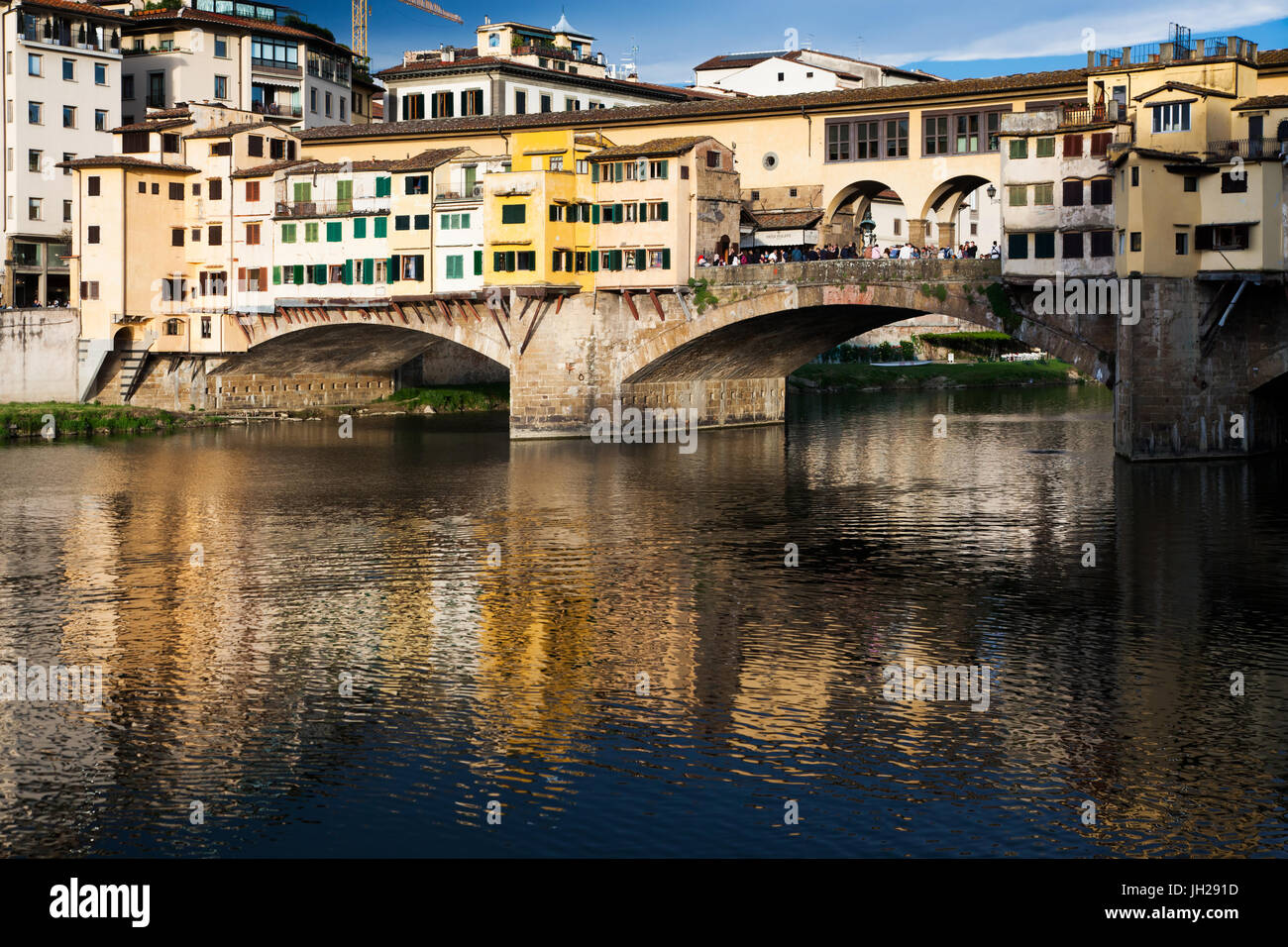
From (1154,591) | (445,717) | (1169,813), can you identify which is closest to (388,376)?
(1154,591)

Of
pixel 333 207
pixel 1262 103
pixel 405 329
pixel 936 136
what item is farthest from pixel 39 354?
pixel 1262 103

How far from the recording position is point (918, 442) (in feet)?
246

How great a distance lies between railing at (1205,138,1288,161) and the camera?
187 ft

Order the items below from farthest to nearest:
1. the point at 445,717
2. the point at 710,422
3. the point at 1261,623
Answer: the point at 710,422
the point at 1261,623
the point at 445,717

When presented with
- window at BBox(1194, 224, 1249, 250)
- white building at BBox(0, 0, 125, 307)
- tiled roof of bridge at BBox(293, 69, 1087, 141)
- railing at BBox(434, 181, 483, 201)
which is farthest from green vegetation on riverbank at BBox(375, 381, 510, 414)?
window at BBox(1194, 224, 1249, 250)

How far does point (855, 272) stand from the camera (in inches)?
2687

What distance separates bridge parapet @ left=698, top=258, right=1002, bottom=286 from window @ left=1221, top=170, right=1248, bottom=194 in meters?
9.31

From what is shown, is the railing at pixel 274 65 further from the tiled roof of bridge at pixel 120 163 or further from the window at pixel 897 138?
the window at pixel 897 138

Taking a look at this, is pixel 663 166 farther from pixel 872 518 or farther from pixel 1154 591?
pixel 1154 591

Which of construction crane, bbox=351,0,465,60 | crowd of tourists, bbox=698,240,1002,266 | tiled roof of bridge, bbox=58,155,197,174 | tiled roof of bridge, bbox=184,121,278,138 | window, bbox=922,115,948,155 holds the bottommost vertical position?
crowd of tourists, bbox=698,240,1002,266

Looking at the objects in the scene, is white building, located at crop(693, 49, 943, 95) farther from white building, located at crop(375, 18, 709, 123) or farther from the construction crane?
the construction crane

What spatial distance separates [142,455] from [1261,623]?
163 ft

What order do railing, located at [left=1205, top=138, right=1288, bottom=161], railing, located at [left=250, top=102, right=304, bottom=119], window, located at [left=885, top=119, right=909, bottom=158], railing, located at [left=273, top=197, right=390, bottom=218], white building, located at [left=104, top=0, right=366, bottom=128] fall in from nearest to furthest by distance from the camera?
railing, located at [left=1205, top=138, right=1288, bottom=161] < window, located at [left=885, top=119, right=909, bottom=158] < railing, located at [left=273, top=197, right=390, bottom=218] < white building, located at [left=104, top=0, right=366, bottom=128] < railing, located at [left=250, top=102, right=304, bottom=119]

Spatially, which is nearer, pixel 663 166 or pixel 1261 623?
pixel 1261 623
